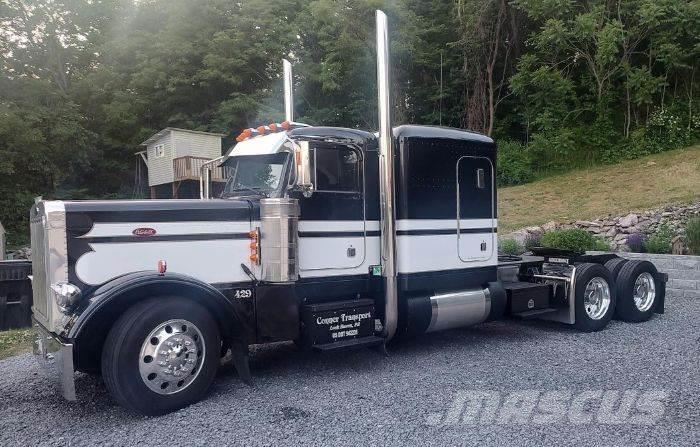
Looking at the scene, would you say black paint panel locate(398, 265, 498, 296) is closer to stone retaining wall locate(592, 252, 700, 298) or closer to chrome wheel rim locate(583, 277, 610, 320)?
chrome wheel rim locate(583, 277, 610, 320)

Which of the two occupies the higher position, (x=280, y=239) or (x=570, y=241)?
(x=280, y=239)

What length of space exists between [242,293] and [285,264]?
50 centimetres

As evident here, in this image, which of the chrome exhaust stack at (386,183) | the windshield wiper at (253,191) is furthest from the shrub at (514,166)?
the windshield wiper at (253,191)

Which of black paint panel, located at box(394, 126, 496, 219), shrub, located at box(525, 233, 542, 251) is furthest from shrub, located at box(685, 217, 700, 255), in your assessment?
black paint panel, located at box(394, 126, 496, 219)

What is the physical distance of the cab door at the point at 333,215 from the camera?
5.92 m

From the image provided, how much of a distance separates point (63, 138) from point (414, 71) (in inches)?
646

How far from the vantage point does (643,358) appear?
6.45 meters

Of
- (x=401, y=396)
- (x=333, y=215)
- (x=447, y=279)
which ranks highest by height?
(x=333, y=215)

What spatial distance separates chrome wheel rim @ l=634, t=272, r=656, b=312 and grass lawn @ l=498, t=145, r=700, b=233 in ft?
22.3

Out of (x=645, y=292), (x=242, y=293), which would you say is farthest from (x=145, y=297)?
(x=645, y=292)

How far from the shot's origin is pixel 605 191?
62.7ft

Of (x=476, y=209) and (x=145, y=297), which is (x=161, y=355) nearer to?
(x=145, y=297)

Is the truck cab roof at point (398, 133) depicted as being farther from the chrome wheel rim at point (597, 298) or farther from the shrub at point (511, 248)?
the shrub at point (511, 248)

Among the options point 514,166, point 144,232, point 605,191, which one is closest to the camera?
point 144,232
